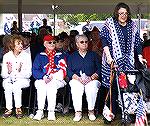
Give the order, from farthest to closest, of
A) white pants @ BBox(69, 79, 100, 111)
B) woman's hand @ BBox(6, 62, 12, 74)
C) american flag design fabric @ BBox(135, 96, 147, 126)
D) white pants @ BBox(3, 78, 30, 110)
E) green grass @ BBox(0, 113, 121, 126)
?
woman's hand @ BBox(6, 62, 12, 74) < white pants @ BBox(3, 78, 30, 110) < white pants @ BBox(69, 79, 100, 111) < green grass @ BBox(0, 113, 121, 126) < american flag design fabric @ BBox(135, 96, 147, 126)

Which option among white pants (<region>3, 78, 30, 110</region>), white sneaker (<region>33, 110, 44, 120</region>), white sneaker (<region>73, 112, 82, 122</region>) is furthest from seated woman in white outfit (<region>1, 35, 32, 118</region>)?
white sneaker (<region>73, 112, 82, 122</region>)

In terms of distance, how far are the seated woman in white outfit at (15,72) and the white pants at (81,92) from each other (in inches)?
27.7

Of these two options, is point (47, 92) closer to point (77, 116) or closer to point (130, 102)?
point (77, 116)

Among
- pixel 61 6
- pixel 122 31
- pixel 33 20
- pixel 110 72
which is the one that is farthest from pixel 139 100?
pixel 33 20

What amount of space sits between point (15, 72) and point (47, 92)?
0.57m

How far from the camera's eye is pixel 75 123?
5465 millimetres

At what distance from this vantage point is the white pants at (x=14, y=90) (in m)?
5.62

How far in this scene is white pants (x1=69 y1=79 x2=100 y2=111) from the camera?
5524 mm

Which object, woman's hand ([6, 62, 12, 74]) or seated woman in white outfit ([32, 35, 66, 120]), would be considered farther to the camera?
woman's hand ([6, 62, 12, 74])

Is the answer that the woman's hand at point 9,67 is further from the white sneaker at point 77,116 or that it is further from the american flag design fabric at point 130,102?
the american flag design fabric at point 130,102

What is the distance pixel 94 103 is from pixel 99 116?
9.8 inches

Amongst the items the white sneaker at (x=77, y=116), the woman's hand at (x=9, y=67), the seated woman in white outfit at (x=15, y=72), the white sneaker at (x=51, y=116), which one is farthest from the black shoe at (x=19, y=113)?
the white sneaker at (x=77, y=116)

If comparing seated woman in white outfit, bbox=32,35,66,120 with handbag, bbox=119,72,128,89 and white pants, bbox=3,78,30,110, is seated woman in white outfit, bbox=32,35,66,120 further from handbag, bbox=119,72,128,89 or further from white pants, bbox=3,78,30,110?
handbag, bbox=119,72,128,89

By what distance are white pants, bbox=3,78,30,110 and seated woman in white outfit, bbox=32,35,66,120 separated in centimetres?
23
